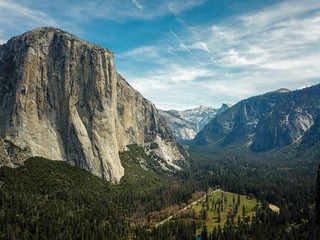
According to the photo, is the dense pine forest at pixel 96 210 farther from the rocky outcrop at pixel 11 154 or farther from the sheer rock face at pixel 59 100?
the sheer rock face at pixel 59 100

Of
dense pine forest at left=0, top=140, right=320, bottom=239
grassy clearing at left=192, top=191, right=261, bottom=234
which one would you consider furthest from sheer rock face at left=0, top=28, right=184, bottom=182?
grassy clearing at left=192, top=191, right=261, bottom=234

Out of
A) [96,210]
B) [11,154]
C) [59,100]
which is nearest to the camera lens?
[96,210]

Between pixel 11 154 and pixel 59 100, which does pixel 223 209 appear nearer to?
pixel 59 100

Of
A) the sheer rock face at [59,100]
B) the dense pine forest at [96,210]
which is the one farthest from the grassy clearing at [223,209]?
the sheer rock face at [59,100]

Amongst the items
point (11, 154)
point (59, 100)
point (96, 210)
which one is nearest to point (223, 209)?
point (96, 210)

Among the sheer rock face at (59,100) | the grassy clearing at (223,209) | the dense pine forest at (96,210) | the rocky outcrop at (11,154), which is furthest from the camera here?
the sheer rock face at (59,100)

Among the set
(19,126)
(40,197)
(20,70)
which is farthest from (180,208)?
(20,70)

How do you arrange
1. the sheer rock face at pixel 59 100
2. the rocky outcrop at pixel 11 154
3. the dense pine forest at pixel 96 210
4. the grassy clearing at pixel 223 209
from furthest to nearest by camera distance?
the sheer rock face at pixel 59 100 < the grassy clearing at pixel 223 209 < the rocky outcrop at pixel 11 154 < the dense pine forest at pixel 96 210

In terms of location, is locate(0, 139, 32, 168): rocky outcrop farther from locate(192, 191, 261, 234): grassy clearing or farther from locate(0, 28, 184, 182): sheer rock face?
locate(192, 191, 261, 234): grassy clearing

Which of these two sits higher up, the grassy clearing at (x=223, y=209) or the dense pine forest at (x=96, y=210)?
the dense pine forest at (x=96, y=210)
